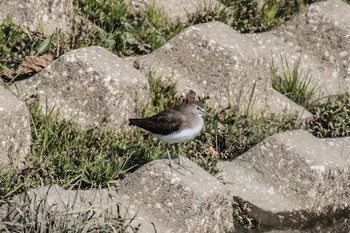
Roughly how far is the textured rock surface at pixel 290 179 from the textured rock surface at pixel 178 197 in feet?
3.02

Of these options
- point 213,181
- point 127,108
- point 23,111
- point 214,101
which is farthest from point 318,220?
point 23,111

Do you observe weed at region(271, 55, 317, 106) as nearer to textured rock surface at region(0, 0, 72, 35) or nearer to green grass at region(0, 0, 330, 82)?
green grass at region(0, 0, 330, 82)

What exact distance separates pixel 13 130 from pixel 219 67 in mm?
3963

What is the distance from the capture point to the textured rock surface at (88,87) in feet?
30.4

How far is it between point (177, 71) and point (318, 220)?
3517 millimetres

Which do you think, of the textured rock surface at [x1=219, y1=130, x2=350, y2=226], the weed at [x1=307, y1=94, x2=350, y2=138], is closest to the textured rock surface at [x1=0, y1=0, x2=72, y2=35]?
the textured rock surface at [x1=219, y1=130, x2=350, y2=226]

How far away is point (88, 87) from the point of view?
9.31m

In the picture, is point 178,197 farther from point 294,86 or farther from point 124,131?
point 294,86

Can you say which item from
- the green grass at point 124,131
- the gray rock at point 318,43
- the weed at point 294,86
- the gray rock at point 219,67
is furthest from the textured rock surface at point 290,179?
the gray rock at point 318,43

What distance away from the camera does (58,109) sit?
888 centimetres

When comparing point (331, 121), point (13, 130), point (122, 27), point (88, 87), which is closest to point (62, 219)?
point (13, 130)

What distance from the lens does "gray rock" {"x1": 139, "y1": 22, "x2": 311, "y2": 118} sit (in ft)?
34.7

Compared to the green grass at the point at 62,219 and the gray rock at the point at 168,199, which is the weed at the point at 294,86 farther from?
the green grass at the point at 62,219

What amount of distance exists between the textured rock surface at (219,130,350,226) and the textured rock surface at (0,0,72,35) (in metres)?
3.78
